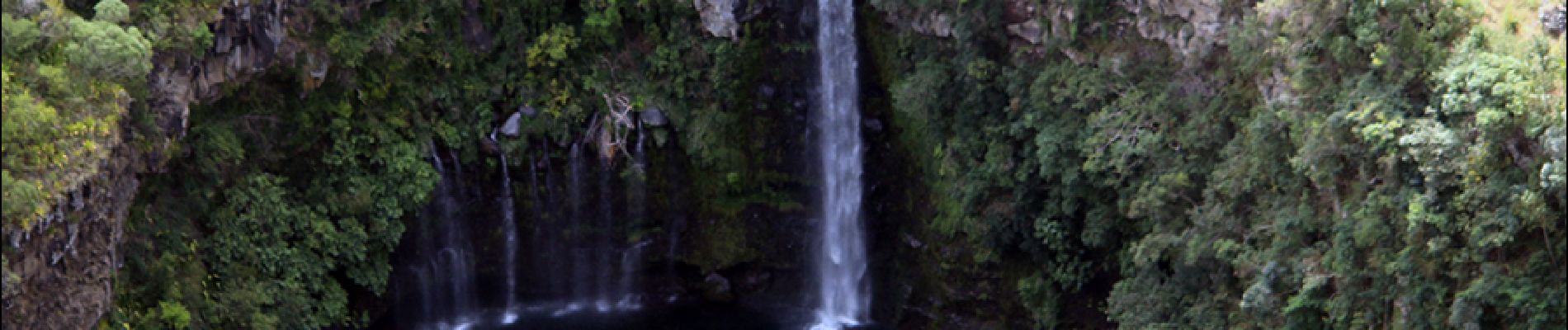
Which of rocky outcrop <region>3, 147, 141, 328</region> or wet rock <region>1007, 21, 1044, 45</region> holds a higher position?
wet rock <region>1007, 21, 1044, 45</region>

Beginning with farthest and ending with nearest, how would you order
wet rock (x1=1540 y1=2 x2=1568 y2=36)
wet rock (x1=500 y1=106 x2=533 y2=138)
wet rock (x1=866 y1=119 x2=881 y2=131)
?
wet rock (x1=866 y1=119 x2=881 y2=131) → wet rock (x1=500 y1=106 x2=533 y2=138) → wet rock (x1=1540 y1=2 x2=1568 y2=36)

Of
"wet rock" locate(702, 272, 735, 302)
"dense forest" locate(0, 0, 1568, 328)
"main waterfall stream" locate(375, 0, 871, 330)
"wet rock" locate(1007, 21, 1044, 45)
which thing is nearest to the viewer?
"dense forest" locate(0, 0, 1568, 328)

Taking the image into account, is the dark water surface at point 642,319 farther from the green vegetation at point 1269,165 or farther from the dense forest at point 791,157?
the green vegetation at point 1269,165

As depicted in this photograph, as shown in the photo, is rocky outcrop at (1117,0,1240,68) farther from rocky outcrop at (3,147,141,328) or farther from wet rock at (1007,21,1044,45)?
rocky outcrop at (3,147,141,328)

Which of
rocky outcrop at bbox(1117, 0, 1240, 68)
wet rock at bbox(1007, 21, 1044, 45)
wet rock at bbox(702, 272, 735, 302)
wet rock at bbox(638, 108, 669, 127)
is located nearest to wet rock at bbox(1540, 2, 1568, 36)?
rocky outcrop at bbox(1117, 0, 1240, 68)

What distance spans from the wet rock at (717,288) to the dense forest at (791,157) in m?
0.04

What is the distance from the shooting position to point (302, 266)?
2341 centimetres

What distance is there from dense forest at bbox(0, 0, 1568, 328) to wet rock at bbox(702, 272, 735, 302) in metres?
0.04

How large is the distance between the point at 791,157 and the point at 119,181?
1087 centimetres

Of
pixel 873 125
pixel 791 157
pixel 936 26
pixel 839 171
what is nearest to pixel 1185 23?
pixel 936 26

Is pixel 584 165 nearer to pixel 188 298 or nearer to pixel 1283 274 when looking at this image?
pixel 188 298

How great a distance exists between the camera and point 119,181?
19859mm

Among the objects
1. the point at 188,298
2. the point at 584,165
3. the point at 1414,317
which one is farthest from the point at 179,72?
the point at 1414,317

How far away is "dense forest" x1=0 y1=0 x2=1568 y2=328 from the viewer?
17.5 m
